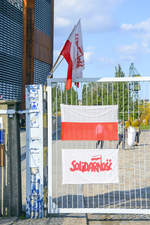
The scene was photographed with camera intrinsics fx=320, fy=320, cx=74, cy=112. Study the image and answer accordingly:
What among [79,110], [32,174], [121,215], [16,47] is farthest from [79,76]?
[16,47]

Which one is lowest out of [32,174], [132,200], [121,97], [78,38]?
[132,200]

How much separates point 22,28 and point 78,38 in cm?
3467

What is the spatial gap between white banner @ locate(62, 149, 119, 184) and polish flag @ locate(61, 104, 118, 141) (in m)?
0.27

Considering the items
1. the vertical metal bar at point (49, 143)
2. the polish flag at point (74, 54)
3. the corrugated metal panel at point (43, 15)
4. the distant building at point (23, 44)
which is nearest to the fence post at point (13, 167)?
the vertical metal bar at point (49, 143)

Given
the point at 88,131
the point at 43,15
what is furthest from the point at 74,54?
the point at 43,15

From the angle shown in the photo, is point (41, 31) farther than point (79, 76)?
Yes

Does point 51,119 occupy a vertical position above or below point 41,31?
below

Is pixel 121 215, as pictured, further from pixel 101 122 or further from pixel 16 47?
pixel 16 47

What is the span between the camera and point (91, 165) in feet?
18.7

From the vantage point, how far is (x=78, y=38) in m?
5.58

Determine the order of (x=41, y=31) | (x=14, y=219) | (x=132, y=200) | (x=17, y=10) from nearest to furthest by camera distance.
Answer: (x=14, y=219) < (x=132, y=200) < (x=17, y=10) < (x=41, y=31)

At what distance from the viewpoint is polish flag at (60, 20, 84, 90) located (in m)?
5.42

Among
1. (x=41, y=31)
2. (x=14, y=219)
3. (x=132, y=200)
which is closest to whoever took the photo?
(x=14, y=219)

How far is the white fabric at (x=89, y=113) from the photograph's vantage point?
5629 millimetres
